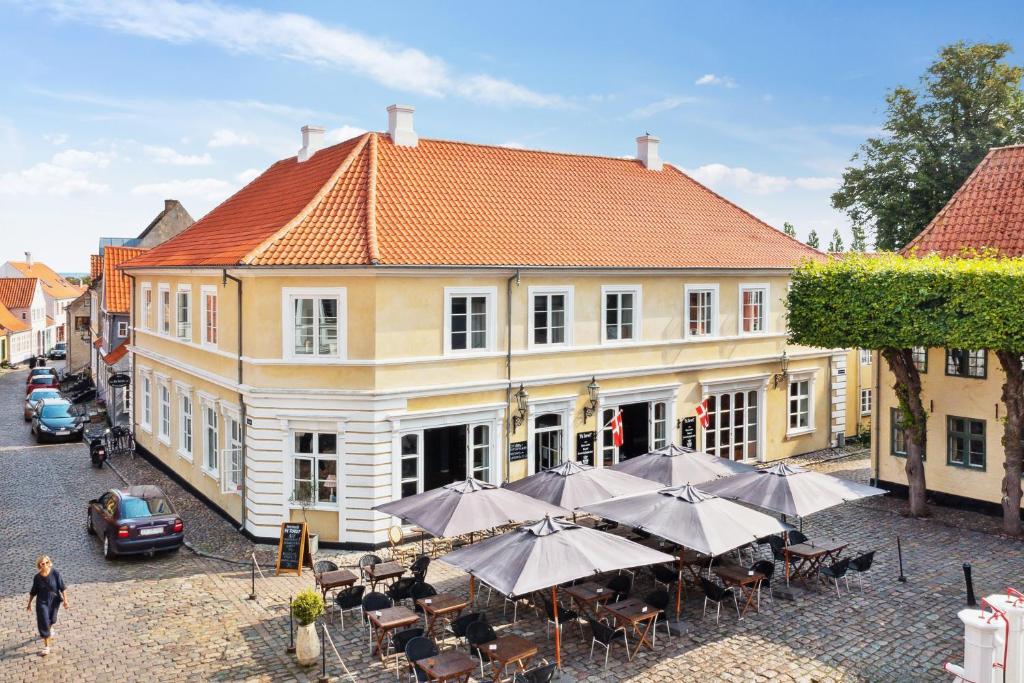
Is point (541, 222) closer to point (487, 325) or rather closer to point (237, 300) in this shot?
point (487, 325)

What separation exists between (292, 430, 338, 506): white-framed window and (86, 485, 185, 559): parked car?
2785mm

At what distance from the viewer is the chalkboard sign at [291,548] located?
17875mm

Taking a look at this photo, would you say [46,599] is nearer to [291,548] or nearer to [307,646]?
[307,646]

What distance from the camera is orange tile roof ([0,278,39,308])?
3204 inches

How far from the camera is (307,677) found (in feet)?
42.9

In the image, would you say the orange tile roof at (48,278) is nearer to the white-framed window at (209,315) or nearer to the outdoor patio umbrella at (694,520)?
the white-framed window at (209,315)

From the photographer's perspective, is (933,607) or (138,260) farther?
(138,260)

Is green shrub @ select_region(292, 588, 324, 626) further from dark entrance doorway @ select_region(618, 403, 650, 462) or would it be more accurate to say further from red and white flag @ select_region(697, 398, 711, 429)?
red and white flag @ select_region(697, 398, 711, 429)

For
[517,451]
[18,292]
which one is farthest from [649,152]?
[18,292]

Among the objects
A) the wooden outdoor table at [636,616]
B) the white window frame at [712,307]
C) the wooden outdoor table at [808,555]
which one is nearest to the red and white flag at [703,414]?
the white window frame at [712,307]

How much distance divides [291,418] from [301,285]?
3.06 m

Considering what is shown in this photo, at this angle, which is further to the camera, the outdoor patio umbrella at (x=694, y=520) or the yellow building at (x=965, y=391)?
the yellow building at (x=965, y=391)

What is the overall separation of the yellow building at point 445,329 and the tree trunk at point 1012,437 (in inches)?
318

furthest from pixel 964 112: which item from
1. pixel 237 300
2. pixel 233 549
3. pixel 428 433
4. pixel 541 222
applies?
pixel 233 549
